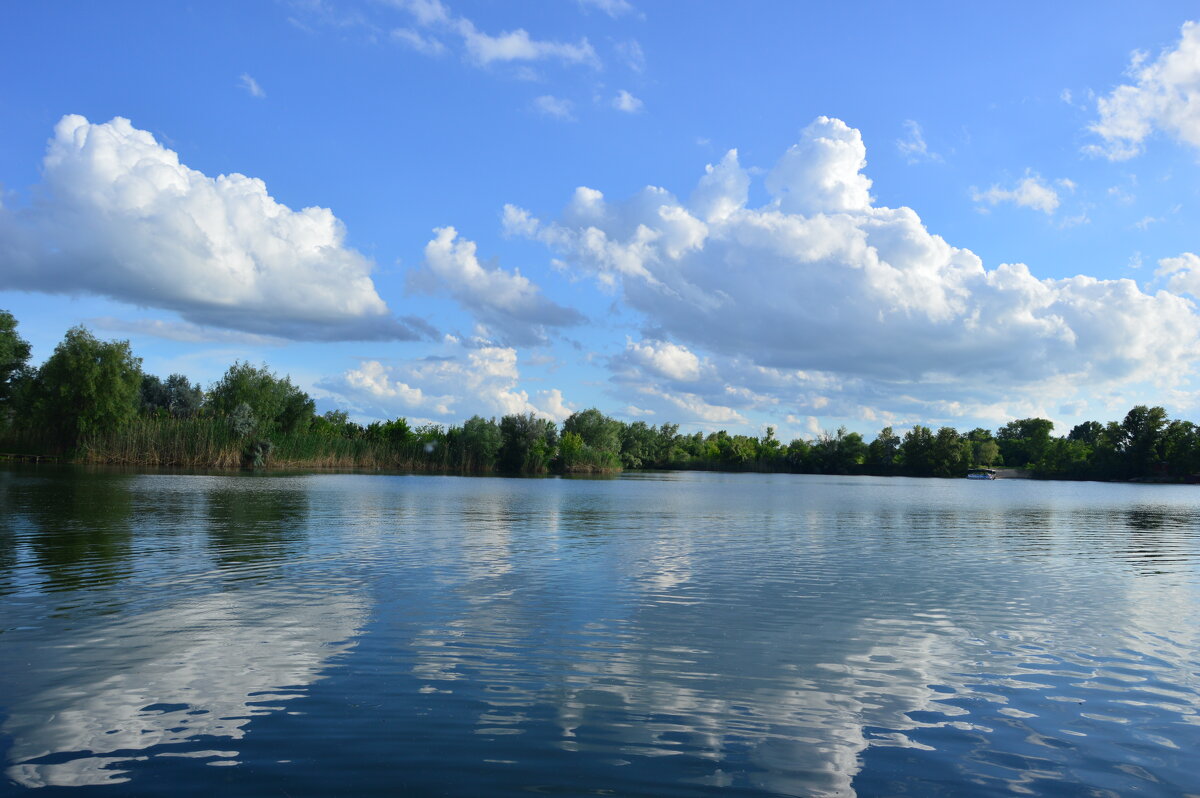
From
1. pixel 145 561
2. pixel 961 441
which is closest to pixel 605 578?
pixel 145 561

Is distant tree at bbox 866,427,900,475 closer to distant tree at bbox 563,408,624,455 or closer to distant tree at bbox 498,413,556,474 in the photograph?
distant tree at bbox 563,408,624,455

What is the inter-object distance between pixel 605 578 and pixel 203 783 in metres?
10.7

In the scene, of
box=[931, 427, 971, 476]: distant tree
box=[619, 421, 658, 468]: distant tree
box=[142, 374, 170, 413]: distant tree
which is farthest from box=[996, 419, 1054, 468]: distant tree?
box=[142, 374, 170, 413]: distant tree

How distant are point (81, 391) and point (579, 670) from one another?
84517 millimetres

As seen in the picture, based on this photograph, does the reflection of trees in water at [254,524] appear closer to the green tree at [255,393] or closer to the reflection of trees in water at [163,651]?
the reflection of trees in water at [163,651]

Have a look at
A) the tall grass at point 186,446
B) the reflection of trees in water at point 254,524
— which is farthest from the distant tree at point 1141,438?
the reflection of trees in water at point 254,524

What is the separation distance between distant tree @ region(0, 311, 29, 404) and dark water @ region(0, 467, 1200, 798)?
7134 centimetres

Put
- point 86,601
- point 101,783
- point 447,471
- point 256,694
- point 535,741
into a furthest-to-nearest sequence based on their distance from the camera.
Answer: point 447,471 → point 86,601 → point 256,694 → point 535,741 → point 101,783

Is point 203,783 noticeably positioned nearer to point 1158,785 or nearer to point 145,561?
point 1158,785

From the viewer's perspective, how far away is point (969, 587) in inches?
632

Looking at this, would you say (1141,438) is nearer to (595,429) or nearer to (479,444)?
(595,429)

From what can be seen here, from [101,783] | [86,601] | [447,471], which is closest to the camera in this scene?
[101,783]

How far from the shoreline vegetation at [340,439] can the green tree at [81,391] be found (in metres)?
0.13

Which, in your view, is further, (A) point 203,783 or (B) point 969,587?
(B) point 969,587
